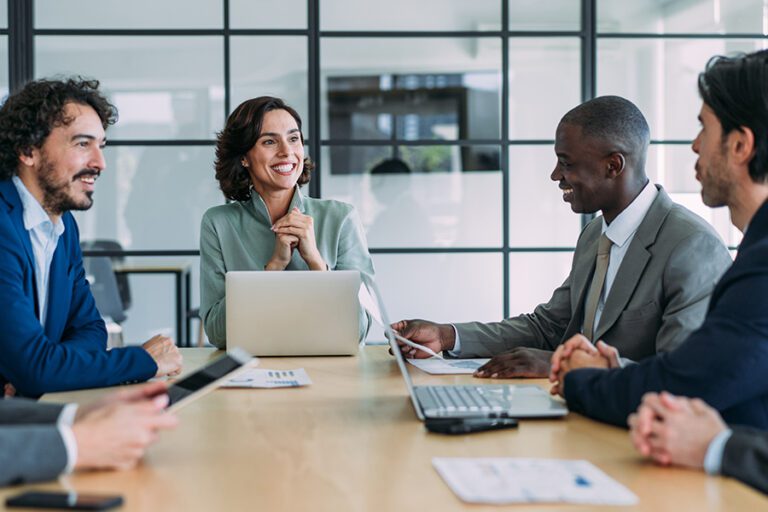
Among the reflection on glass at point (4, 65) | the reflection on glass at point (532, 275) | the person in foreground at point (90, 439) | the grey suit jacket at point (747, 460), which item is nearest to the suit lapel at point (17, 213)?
the person in foreground at point (90, 439)

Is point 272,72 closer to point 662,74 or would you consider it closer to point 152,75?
point 152,75

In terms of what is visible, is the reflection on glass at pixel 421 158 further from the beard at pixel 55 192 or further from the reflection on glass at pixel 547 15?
the beard at pixel 55 192

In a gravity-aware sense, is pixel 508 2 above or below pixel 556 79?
above

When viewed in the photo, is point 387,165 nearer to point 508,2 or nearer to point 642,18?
point 508,2

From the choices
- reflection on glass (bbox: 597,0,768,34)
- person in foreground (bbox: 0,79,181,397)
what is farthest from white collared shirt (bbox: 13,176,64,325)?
reflection on glass (bbox: 597,0,768,34)

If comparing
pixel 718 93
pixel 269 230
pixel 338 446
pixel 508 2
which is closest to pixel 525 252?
pixel 508 2

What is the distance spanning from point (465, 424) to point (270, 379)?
0.73 metres

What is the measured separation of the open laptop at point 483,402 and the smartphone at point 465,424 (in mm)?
20

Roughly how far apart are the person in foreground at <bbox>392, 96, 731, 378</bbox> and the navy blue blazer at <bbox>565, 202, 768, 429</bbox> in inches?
18.6

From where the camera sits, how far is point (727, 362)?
5.37ft

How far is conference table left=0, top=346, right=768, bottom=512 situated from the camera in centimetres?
131

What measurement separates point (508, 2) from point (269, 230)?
2896 mm

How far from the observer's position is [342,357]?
2.76 meters

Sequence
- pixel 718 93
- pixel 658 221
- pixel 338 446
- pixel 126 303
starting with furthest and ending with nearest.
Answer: pixel 126 303 < pixel 658 221 < pixel 718 93 < pixel 338 446
